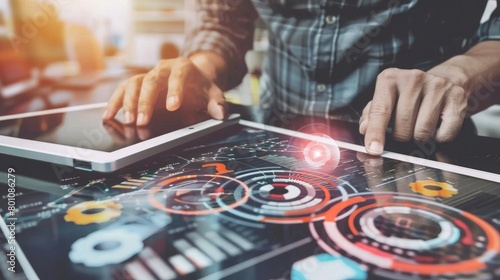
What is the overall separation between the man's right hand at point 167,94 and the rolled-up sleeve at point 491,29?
56 cm

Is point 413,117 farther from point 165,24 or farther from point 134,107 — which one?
point 165,24

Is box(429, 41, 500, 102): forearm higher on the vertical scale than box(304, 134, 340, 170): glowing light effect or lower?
higher

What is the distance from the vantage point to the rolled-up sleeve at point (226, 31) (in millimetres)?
1039

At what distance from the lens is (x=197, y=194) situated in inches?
15.9

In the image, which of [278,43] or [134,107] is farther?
[278,43]

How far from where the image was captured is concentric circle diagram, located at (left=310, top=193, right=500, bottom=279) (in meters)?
0.28

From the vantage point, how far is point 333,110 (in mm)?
951

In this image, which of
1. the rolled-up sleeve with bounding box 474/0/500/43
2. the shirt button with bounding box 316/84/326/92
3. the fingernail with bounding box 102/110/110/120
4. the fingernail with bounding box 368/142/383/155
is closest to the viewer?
the fingernail with bounding box 368/142/383/155

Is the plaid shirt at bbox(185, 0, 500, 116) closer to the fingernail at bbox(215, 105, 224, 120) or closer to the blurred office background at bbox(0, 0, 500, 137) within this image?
the fingernail at bbox(215, 105, 224, 120)

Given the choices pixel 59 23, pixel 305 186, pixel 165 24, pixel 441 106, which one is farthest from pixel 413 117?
pixel 165 24

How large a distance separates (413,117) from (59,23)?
Answer: 118 inches

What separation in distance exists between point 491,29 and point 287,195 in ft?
2.25

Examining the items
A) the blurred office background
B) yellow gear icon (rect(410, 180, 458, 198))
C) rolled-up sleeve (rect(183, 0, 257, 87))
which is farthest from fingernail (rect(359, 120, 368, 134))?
the blurred office background

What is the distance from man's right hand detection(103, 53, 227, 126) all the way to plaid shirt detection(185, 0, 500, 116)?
290mm
